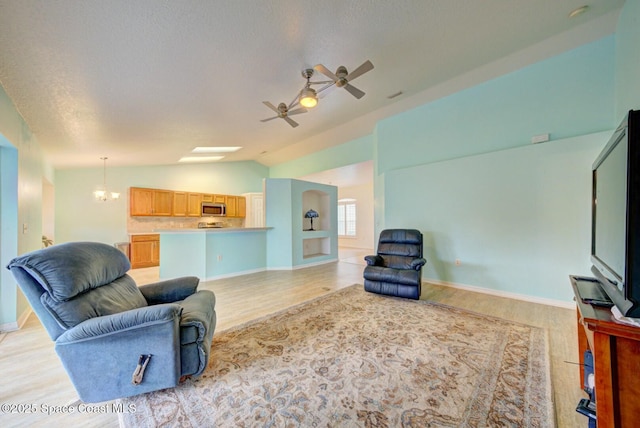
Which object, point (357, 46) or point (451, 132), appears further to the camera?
point (451, 132)

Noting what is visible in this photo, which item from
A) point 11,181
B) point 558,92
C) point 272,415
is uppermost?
point 558,92

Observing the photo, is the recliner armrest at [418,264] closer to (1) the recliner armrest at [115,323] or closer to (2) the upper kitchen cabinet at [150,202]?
(1) the recliner armrest at [115,323]

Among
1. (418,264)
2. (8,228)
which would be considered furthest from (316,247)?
(8,228)

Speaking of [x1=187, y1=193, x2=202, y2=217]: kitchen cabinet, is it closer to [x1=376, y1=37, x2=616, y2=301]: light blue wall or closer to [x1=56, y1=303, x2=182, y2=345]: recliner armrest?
[x1=376, y1=37, x2=616, y2=301]: light blue wall

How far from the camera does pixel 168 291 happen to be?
229 cm

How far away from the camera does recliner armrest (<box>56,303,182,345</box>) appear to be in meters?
1.44

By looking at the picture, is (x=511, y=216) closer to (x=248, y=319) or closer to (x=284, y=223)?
(x=248, y=319)

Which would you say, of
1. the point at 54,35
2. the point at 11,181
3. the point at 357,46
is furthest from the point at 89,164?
the point at 357,46

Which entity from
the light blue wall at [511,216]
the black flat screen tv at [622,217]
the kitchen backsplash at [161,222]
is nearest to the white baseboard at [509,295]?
the light blue wall at [511,216]

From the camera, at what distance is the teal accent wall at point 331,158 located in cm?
625

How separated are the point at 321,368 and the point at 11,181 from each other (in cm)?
397

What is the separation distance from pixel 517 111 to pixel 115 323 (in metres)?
5.30

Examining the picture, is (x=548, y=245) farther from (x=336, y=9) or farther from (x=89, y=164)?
(x=89, y=164)

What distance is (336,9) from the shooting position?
85.7 inches
